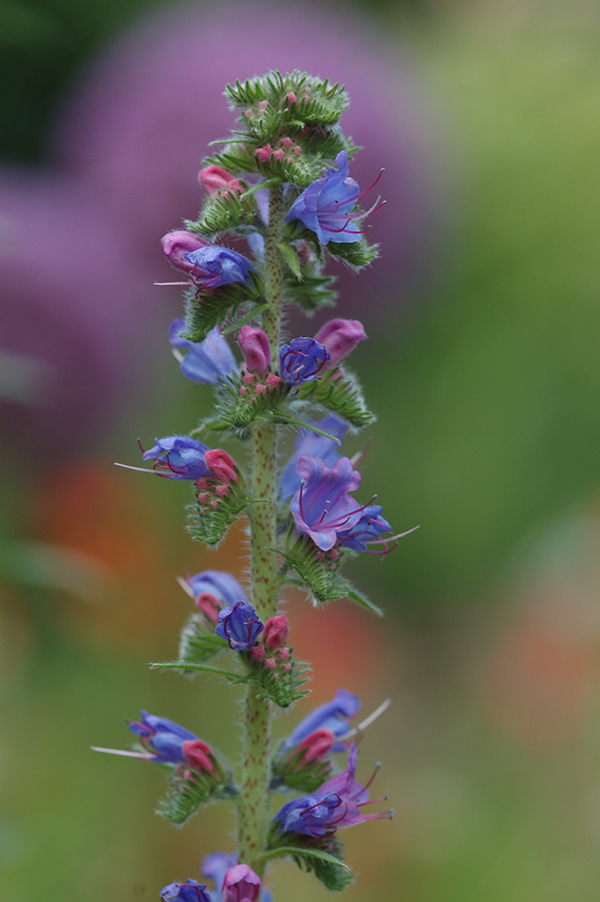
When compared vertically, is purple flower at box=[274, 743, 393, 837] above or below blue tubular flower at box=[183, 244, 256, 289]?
below

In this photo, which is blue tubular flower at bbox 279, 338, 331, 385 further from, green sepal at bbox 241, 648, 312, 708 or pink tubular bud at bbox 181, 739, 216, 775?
pink tubular bud at bbox 181, 739, 216, 775

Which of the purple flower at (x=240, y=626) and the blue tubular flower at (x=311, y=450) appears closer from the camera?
the purple flower at (x=240, y=626)

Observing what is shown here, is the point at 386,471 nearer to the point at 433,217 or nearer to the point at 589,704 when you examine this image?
the point at 433,217

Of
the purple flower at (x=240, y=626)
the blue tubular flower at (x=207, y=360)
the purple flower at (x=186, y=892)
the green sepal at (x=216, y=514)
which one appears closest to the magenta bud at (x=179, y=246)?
the blue tubular flower at (x=207, y=360)

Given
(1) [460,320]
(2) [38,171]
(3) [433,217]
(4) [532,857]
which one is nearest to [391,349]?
(1) [460,320]

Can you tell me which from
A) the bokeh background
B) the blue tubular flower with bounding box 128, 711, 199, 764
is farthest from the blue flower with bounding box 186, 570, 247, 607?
the bokeh background

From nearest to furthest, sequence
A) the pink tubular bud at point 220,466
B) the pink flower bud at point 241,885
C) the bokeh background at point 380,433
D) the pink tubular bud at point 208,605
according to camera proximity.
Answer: the pink flower bud at point 241,885 → the pink tubular bud at point 220,466 → the pink tubular bud at point 208,605 → the bokeh background at point 380,433

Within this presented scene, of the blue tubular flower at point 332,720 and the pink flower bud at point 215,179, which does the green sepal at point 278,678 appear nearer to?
the blue tubular flower at point 332,720
